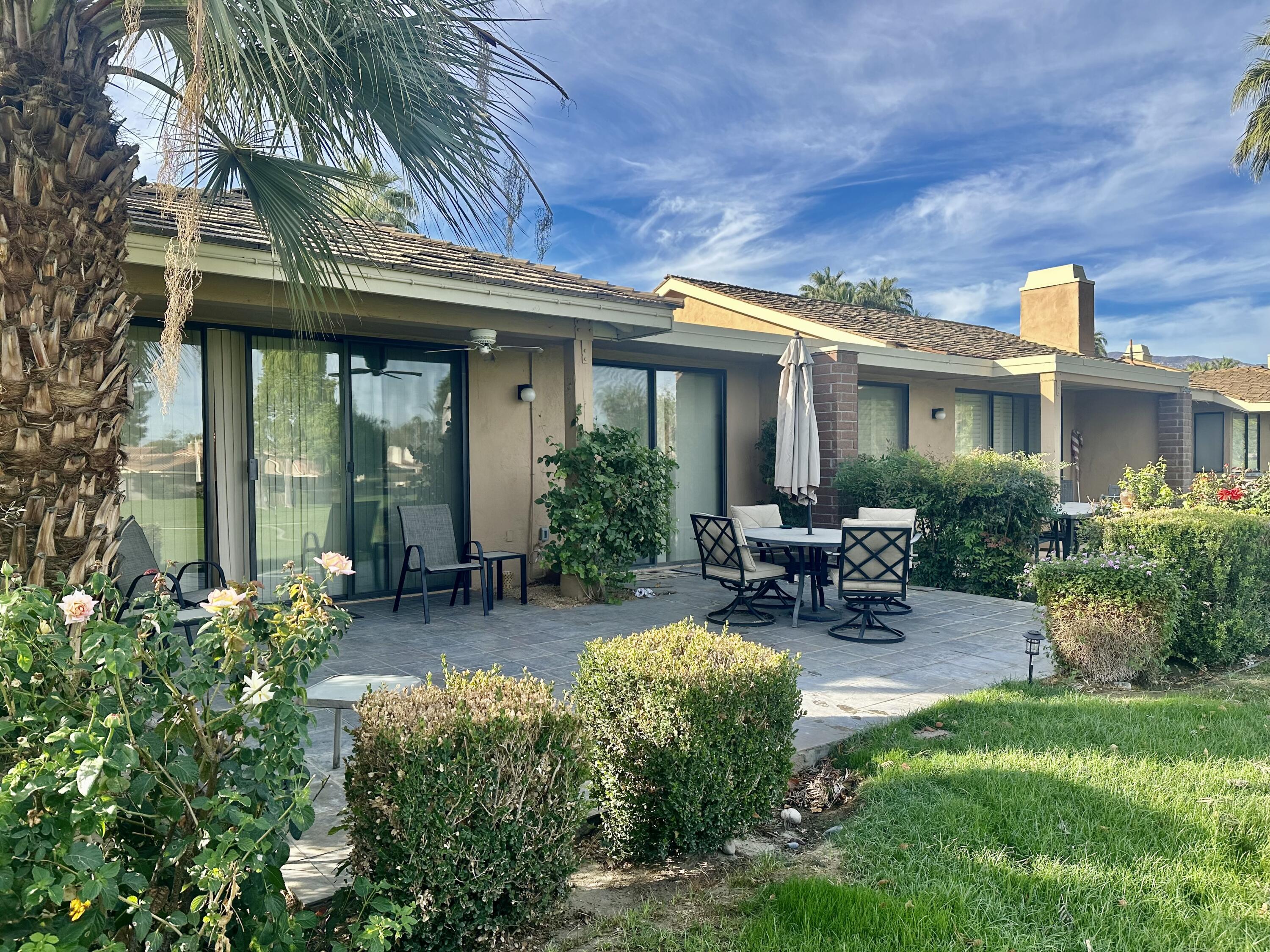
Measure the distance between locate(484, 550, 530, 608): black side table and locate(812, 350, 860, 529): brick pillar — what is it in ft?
13.5

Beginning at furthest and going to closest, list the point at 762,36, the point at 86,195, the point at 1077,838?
the point at 762,36
the point at 1077,838
the point at 86,195

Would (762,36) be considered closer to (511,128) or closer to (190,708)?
(511,128)

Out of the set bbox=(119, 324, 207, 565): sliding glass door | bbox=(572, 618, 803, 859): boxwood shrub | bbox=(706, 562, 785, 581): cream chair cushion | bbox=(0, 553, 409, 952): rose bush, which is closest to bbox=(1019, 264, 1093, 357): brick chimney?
bbox=(706, 562, 785, 581): cream chair cushion

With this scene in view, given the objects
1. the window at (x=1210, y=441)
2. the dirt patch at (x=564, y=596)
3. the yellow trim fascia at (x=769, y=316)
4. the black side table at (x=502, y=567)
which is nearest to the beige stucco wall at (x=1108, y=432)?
the window at (x=1210, y=441)

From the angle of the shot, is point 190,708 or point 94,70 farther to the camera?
point 94,70

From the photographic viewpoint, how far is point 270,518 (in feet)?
25.8

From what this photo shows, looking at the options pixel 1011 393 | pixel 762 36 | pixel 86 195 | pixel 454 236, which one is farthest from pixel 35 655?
pixel 1011 393

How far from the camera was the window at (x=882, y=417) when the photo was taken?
44.6 feet

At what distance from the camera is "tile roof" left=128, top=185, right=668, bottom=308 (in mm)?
5820

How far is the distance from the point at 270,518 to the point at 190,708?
6344 mm

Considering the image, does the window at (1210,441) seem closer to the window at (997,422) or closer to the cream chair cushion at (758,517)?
the window at (997,422)

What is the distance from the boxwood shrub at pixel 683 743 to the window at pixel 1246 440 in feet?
83.3

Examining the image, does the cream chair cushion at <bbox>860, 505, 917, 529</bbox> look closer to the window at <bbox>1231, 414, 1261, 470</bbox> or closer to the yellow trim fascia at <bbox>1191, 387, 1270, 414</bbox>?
the yellow trim fascia at <bbox>1191, 387, 1270, 414</bbox>

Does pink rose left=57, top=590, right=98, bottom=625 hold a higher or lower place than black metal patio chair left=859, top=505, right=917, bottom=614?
higher
